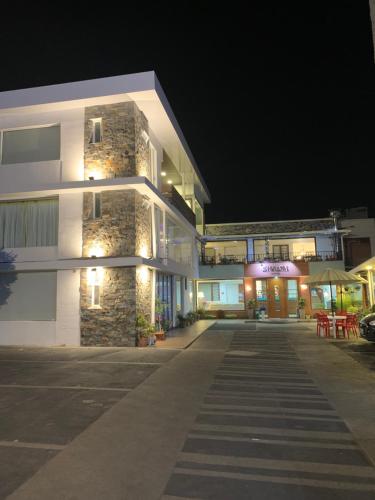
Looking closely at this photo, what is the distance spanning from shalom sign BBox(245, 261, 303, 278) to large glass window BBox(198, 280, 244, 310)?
125 cm

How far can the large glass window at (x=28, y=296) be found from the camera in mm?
13555

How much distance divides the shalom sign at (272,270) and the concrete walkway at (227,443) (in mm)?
16378

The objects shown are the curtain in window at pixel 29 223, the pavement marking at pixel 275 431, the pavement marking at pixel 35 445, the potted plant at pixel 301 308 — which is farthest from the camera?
the potted plant at pixel 301 308

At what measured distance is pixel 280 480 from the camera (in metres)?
3.60

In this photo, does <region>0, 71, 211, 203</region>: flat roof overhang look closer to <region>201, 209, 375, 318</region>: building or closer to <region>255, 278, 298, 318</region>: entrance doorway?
<region>201, 209, 375, 318</region>: building

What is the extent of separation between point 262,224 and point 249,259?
2.63m

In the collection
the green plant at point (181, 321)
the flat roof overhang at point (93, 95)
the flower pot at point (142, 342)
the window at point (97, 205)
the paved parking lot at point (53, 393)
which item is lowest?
the paved parking lot at point (53, 393)

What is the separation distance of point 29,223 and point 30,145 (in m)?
2.85

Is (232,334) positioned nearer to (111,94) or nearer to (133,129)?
(133,129)

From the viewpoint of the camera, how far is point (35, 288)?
45.1ft

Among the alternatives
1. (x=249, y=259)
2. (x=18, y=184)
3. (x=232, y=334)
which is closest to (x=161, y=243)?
(x=232, y=334)

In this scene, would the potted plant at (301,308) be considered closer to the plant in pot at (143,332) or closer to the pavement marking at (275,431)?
the plant in pot at (143,332)

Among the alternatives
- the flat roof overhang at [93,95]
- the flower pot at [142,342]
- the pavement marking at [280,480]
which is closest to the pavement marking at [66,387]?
the pavement marking at [280,480]

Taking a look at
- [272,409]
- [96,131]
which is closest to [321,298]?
[96,131]
